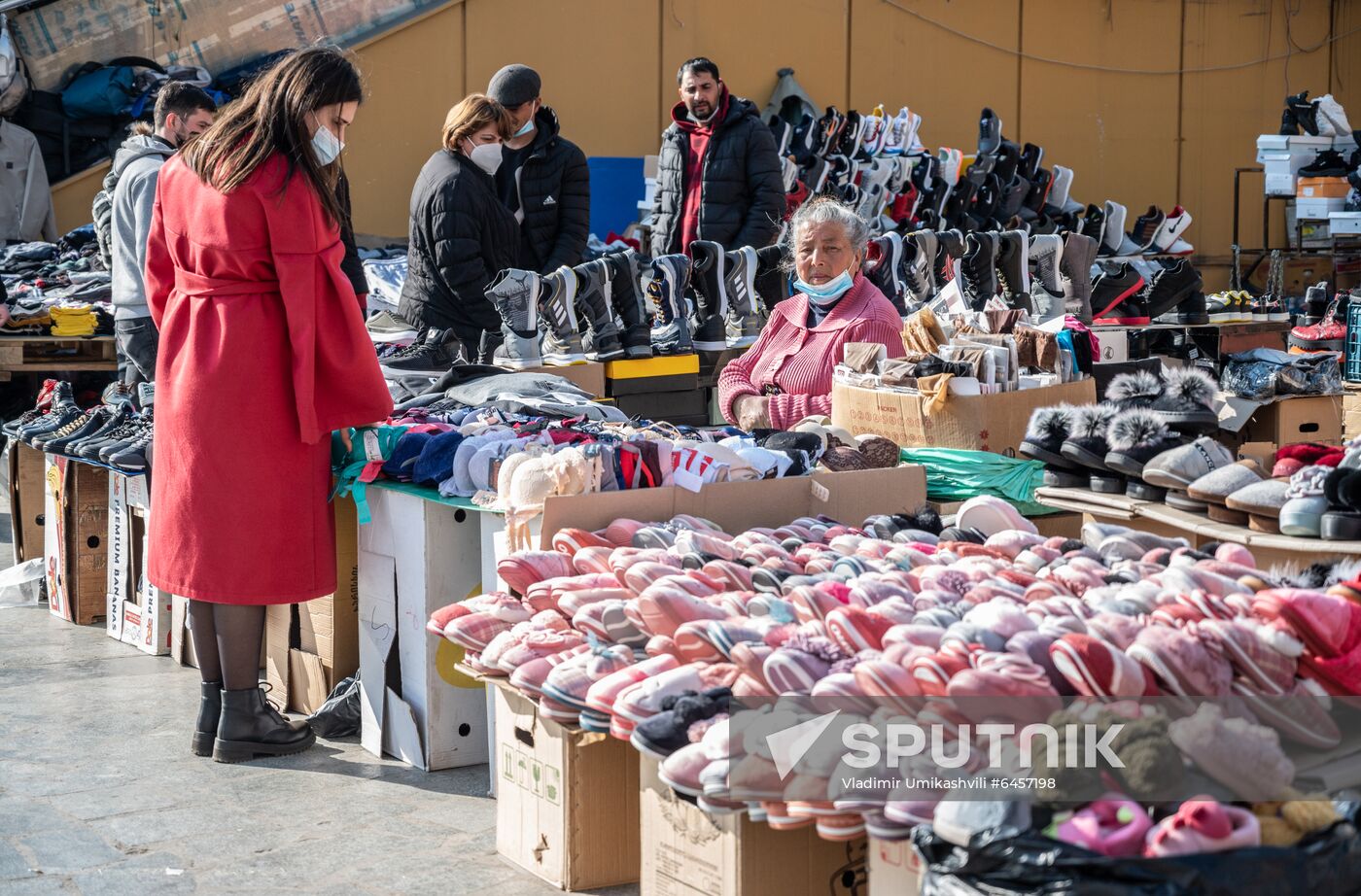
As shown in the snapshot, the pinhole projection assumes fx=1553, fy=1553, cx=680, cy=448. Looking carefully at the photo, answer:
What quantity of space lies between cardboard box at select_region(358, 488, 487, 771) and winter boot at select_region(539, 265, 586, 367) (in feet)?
6.45

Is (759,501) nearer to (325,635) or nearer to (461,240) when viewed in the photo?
(325,635)

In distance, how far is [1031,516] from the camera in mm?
3871

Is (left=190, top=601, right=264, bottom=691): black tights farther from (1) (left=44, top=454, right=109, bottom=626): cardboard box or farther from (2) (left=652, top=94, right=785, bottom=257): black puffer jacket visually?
(2) (left=652, top=94, right=785, bottom=257): black puffer jacket

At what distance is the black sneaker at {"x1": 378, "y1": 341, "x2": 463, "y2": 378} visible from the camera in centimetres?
481

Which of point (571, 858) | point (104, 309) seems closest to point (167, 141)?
point (104, 309)

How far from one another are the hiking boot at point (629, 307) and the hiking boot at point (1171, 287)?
3136 mm

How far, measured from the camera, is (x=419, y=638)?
3631mm

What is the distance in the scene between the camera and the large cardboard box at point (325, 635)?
4.01 meters

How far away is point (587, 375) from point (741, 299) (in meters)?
1.09

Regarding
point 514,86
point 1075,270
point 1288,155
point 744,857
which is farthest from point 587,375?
point 1288,155

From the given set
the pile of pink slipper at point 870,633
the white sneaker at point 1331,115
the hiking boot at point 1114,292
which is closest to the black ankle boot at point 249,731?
the pile of pink slipper at point 870,633

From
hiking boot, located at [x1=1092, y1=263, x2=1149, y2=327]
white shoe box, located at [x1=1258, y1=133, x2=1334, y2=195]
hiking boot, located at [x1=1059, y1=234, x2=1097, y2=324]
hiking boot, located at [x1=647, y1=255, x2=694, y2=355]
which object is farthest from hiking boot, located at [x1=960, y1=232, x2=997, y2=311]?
white shoe box, located at [x1=1258, y1=133, x2=1334, y2=195]

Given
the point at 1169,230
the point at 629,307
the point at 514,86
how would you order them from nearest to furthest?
the point at 514,86 < the point at 629,307 < the point at 1169,230

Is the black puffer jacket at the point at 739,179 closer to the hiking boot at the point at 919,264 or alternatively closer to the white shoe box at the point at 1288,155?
the hiking boot at the point at 919,264
